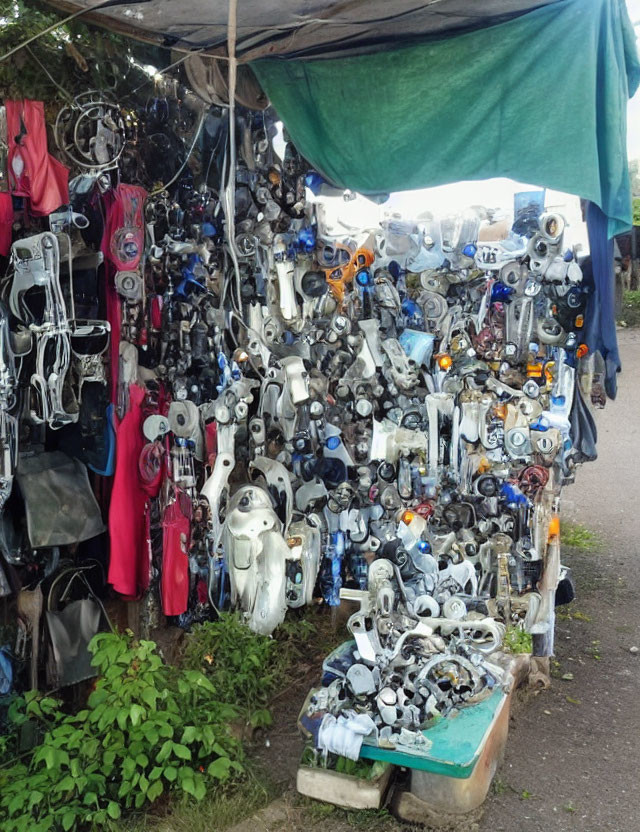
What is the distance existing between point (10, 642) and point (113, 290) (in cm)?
190

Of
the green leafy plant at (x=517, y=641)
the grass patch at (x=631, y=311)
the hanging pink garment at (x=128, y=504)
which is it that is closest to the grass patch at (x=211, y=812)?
the hanging pink garment at (x=128, y=504)

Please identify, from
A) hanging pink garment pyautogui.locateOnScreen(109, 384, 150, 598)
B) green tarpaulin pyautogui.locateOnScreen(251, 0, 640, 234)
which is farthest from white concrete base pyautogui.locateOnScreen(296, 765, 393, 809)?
green tarpaulin pyautogui.locateOnScreen(251, 0, 640, 234)

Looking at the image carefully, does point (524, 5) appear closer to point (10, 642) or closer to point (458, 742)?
point (458, 742)

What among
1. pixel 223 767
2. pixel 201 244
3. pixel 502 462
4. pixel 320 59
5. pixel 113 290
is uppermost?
pixel 320 59

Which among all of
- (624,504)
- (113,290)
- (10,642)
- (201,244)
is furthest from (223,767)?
(624,504)

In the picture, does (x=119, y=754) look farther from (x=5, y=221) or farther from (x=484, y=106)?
(x=484, y=106)

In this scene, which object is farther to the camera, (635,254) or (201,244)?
(635,254)

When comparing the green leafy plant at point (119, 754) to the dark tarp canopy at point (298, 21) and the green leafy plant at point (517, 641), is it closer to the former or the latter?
the green leafy plant at point (517, 641)

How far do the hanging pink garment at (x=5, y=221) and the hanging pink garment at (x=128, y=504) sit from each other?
0.97 meters

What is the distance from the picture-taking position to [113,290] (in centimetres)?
429

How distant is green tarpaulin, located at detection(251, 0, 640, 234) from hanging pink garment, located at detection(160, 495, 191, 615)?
1991 mm

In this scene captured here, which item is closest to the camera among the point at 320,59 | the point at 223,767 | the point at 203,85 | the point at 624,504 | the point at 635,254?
the point at 223,767

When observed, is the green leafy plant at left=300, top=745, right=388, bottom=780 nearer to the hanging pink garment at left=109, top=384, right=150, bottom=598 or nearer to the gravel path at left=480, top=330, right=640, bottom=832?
the gravel path at left=480, top=330, right=640, bottom=832

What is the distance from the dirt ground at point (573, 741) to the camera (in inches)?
142
